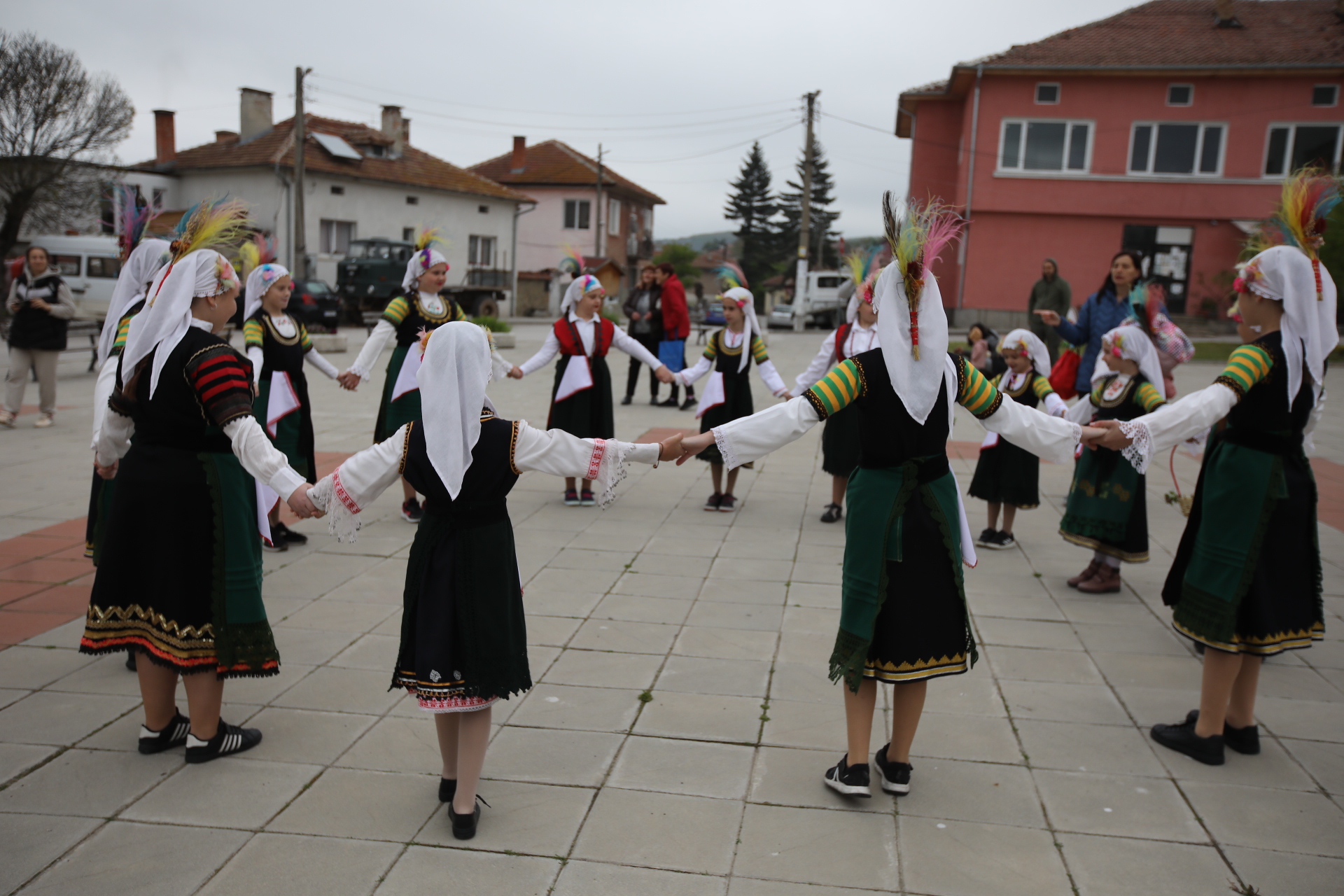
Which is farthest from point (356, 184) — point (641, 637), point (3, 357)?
point (641, 637)

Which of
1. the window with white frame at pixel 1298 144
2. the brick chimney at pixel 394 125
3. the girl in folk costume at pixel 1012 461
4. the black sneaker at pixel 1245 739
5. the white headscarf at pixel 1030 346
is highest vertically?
the brick chimney at pixel 394 125

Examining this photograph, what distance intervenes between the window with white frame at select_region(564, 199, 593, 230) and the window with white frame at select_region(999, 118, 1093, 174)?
996 inches

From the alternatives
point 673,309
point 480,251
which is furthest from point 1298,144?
point 480,251

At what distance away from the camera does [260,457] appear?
10.8 feet

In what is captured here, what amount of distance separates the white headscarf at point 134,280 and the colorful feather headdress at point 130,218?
34 centimetres

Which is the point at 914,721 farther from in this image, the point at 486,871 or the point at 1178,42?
the point at 1178,42

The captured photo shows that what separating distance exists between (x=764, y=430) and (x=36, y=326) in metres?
10.5

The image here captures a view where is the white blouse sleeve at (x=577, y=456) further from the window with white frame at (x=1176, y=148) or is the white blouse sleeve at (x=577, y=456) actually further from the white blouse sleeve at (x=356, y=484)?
the window with white frame at (x=1176, y=148)

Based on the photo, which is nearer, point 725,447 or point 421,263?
A: point 725,447

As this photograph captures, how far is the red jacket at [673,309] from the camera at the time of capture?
13.9 metres

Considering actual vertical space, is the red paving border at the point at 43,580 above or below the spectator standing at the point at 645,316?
below

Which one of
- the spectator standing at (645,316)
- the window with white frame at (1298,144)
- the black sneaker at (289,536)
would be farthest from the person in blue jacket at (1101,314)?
the window with white frame at (1298,144)

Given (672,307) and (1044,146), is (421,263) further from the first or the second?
(1044,146)

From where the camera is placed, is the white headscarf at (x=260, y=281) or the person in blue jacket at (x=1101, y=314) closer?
the white headscarf at (x=260, y=281)
